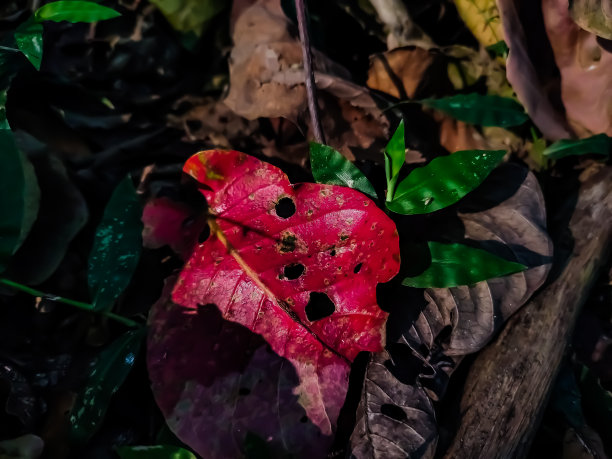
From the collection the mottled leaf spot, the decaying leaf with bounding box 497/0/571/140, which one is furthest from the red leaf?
the decaying leaf with bounding box 497/0/571/140

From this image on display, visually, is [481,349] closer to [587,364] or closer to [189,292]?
[587,364]

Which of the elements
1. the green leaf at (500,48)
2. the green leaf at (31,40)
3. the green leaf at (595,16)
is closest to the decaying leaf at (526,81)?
the green leaf at (500,48)

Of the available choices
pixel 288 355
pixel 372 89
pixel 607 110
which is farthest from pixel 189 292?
pixel 607 110

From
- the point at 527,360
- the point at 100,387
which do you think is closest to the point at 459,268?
the point at 527,360

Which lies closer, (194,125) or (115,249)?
(115,249)

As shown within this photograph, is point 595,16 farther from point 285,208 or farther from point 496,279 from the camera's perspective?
point 285,208
